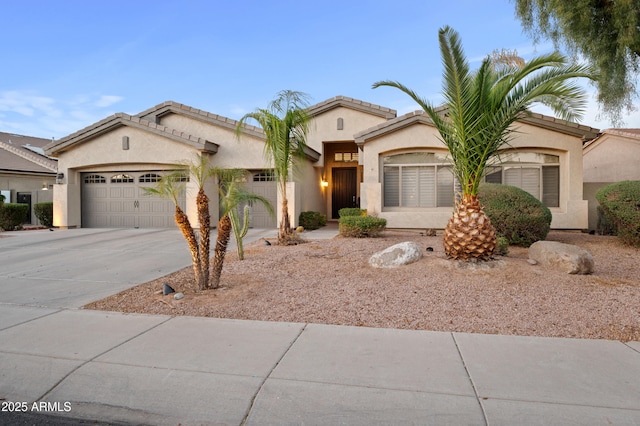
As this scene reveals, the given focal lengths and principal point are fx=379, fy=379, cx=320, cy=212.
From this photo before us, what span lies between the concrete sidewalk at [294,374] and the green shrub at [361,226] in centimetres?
706

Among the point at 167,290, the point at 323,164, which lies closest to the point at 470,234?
the point at 167,290

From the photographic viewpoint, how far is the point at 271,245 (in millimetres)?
10547

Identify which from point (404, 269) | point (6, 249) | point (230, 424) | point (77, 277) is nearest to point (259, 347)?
point (230, 424)

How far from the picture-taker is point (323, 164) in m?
19.1

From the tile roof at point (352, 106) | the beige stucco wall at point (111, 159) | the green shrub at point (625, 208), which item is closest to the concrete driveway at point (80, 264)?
the beige stucco wall at point (111, 159)

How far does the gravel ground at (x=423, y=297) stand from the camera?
4766 millimetres

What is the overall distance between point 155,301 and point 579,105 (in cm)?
779

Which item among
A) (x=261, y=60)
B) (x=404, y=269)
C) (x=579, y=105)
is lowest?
(x=404, y=269)

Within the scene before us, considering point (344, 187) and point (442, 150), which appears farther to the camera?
point (344, 187)

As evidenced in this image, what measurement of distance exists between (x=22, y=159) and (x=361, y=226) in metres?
22.9

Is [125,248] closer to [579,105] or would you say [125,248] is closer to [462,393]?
[462,393]

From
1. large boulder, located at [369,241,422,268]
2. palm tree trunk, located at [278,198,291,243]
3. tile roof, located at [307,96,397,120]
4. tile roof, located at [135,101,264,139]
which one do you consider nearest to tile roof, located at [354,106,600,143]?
tile roof, located at [307,96,397,120]

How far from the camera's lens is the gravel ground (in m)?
4.77

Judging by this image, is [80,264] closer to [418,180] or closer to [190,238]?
[190,238]
